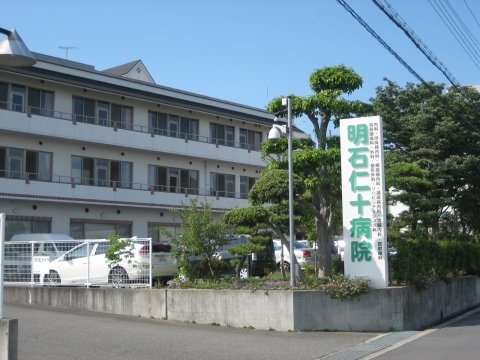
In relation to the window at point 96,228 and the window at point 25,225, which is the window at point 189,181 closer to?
the window at point 96,228

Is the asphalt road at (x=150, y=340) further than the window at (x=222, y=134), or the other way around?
the window at (x=222, y=134)

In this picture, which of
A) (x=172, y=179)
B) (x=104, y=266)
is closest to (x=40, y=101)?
(x=172, y=179)

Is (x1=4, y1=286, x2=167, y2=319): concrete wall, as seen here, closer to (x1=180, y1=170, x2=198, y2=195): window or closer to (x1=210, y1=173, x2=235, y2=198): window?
(x1=180, y1=170, x2=198, y2=195): window

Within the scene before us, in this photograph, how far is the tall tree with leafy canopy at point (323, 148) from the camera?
15445mm

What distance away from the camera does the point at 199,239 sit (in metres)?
15.7

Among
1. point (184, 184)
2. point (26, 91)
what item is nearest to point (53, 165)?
point (26, 91)

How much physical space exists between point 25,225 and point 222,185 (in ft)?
44.7

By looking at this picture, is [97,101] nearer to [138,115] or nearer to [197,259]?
[138,115]

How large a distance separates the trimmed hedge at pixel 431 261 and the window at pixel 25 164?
65.6 feet

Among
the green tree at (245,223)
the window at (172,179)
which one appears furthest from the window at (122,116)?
the green tree at (245,223)

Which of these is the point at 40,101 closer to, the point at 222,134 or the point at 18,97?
the point at 18,97

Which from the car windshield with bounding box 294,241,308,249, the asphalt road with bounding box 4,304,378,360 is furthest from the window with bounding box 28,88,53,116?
the asphalt road with bounding box 4,304,378,360

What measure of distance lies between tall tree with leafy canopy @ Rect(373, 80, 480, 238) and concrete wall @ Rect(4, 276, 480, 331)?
9.15 meters

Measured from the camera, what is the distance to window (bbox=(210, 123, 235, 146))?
126 ft
